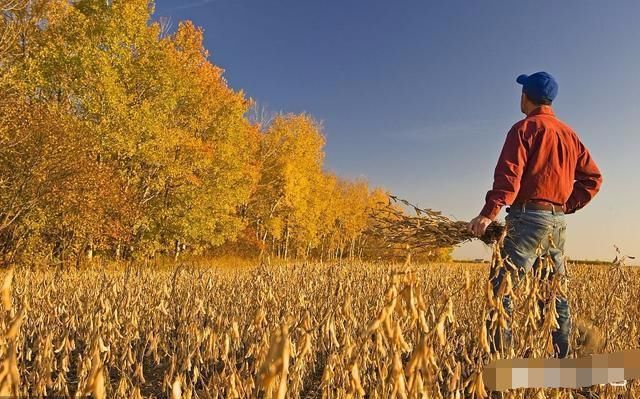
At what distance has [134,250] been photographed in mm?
21406

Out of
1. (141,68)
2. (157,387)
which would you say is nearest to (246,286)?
(157,387)

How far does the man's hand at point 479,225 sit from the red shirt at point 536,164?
0.17 feet

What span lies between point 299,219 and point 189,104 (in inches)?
493

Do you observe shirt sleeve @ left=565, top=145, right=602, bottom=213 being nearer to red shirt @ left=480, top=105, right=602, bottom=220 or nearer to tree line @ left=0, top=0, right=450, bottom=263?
red shirt @ left=480, top=105, right=602, bottom=220

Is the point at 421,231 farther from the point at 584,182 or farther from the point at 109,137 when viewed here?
the point at 109,137

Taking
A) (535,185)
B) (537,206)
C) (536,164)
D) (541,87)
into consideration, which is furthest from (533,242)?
(541,87)

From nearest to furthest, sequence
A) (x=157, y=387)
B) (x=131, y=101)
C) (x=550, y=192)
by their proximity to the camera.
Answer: (x=550, y=192), (x=157, y=387), (x=131, y=101)

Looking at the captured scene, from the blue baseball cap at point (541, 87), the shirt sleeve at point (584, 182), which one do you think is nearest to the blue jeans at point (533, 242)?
the shirt sleeve at point (584, 182)

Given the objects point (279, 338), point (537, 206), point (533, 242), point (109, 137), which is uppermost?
point (109, 137)

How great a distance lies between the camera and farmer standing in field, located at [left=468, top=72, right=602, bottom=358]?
3753mm

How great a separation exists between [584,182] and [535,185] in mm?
868

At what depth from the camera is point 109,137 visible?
1733cm

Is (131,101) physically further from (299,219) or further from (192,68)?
(299,219)

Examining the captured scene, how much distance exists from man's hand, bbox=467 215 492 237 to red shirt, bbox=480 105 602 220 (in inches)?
2.0
